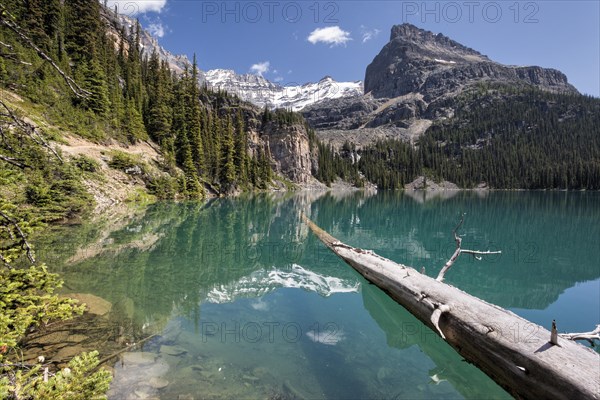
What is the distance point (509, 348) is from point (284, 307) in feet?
20.3

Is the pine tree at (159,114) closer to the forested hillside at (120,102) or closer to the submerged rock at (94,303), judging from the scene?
the forested hillside at (120,102)

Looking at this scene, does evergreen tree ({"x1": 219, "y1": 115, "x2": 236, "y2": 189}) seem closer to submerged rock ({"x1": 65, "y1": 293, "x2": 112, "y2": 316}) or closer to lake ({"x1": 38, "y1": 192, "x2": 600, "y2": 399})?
lake ({"x1": 38, "y1": 192, "x2": 600, "y2": 399})

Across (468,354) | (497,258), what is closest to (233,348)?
(468,354)

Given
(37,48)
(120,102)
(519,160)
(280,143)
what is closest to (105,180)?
(120,102)

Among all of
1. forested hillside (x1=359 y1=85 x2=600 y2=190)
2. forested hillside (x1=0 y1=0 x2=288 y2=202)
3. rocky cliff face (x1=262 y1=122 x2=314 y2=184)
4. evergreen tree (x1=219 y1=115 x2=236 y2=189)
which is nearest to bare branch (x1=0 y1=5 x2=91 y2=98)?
Result: forested hillside (x1=0 y1=0 x2=288 y2=202)

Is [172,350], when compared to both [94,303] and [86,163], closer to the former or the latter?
[94,303]

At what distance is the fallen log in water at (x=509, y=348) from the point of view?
4762 millimetres

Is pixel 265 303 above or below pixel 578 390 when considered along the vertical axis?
below

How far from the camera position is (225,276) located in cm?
1271

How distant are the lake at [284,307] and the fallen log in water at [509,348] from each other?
52 cm

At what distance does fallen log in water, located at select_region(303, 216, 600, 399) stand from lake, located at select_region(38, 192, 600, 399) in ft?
1.70

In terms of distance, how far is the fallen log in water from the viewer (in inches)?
187

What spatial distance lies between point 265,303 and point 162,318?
316 centimetres

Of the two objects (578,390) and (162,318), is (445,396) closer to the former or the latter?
(578,390)
